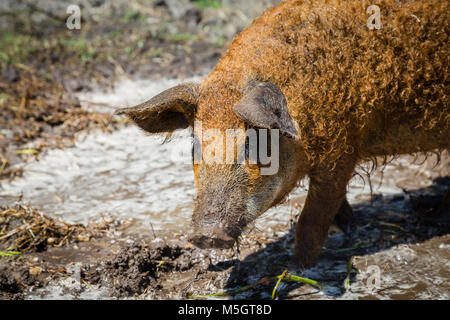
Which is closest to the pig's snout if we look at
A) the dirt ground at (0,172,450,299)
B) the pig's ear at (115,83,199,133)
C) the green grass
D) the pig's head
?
the pig's head

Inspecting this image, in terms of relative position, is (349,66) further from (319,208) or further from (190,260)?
(190,260)

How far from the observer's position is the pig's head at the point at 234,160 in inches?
115

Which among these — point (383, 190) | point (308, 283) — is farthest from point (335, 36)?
point (383, 190)

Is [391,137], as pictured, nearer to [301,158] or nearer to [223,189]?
[301,158]

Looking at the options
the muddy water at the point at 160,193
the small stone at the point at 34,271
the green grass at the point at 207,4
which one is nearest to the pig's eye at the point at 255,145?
the muddy water at the point at 160,193

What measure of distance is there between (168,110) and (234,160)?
0.74 metres

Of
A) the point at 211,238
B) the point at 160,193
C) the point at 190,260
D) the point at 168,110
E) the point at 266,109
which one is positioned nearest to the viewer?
the point at 266,109

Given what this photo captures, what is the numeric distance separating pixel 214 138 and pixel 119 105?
12.4 feet

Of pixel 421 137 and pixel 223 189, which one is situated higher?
pixel 421 137

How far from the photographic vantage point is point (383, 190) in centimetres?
488

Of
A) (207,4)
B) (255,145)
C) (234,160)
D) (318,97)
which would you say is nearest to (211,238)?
(234,160)

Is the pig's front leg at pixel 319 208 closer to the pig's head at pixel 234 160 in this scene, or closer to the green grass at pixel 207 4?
the pig's head at pixel 234 160

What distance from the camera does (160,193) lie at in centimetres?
487

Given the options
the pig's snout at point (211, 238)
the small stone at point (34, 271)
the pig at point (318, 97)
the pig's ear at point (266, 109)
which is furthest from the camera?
the small stone at point (34, 271)
